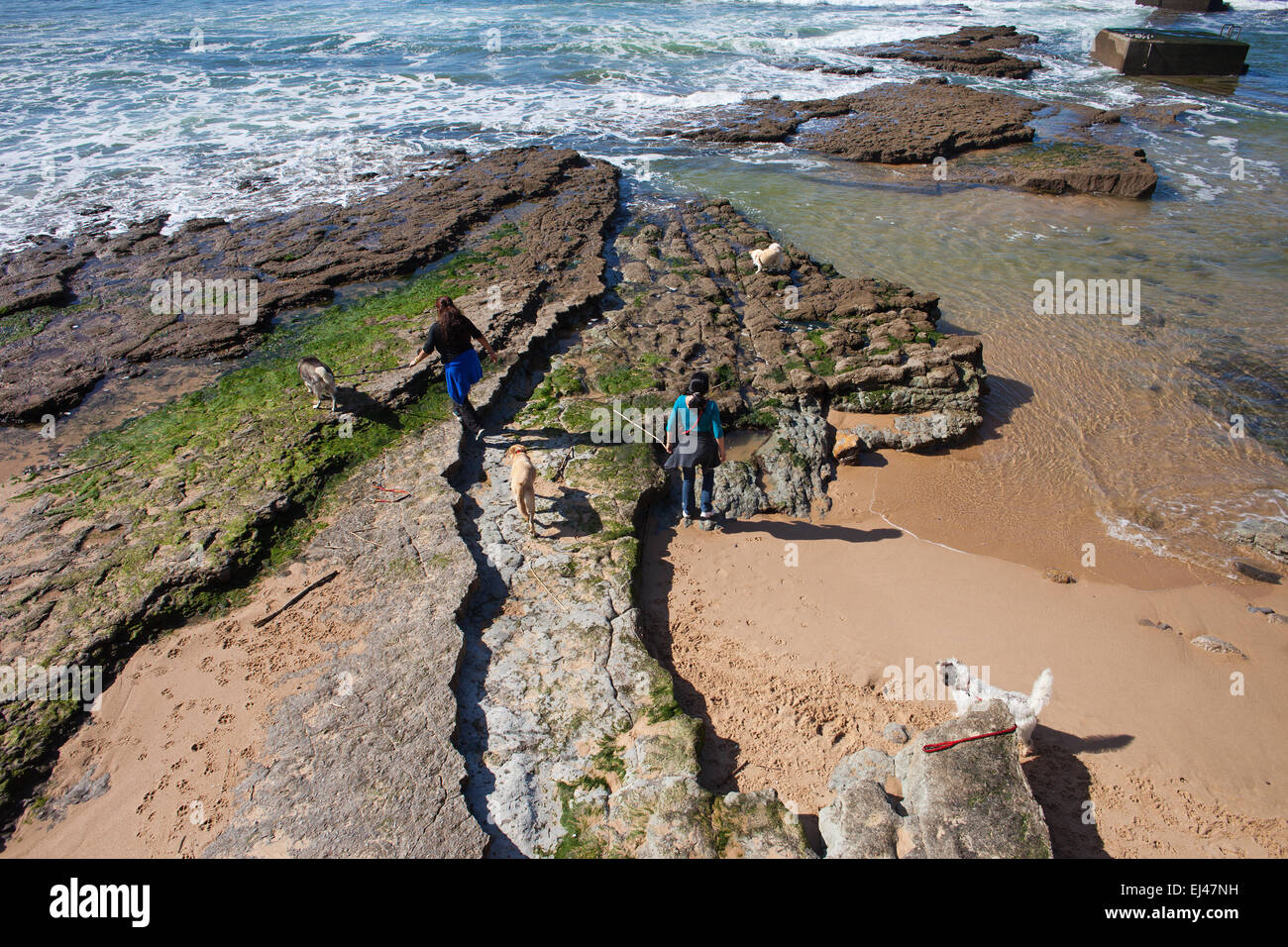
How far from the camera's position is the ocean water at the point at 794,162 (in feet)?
28.0

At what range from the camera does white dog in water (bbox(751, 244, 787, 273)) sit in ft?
37.4

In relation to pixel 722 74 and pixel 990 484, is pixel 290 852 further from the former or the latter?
pixel 722 74

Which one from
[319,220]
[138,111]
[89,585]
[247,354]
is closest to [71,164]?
[138,111]

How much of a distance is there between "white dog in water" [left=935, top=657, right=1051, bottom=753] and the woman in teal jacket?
2741 mm

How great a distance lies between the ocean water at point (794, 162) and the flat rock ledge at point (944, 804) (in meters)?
3.89

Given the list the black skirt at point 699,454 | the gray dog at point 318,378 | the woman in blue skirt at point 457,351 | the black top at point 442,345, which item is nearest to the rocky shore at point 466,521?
the gray dog at point 318,378

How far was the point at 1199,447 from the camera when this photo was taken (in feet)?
26.7

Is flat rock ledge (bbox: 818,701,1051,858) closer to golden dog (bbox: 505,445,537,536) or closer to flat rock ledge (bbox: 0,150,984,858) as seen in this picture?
flat rock ledge (bbox: 0,150,984,858)

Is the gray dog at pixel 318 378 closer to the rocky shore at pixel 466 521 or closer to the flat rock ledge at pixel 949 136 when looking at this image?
the rocky shore at pixel 466 521

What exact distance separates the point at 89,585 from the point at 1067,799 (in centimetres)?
800

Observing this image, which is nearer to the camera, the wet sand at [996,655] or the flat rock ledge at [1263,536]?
the wet sand at [996,655]

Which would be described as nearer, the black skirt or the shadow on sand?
the shadow on sand

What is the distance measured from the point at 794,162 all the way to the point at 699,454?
571 inches

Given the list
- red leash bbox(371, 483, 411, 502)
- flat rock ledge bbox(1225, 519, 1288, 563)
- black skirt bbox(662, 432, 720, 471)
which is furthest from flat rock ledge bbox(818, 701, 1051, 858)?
red leash bbox(371, 483, 411, 502)
